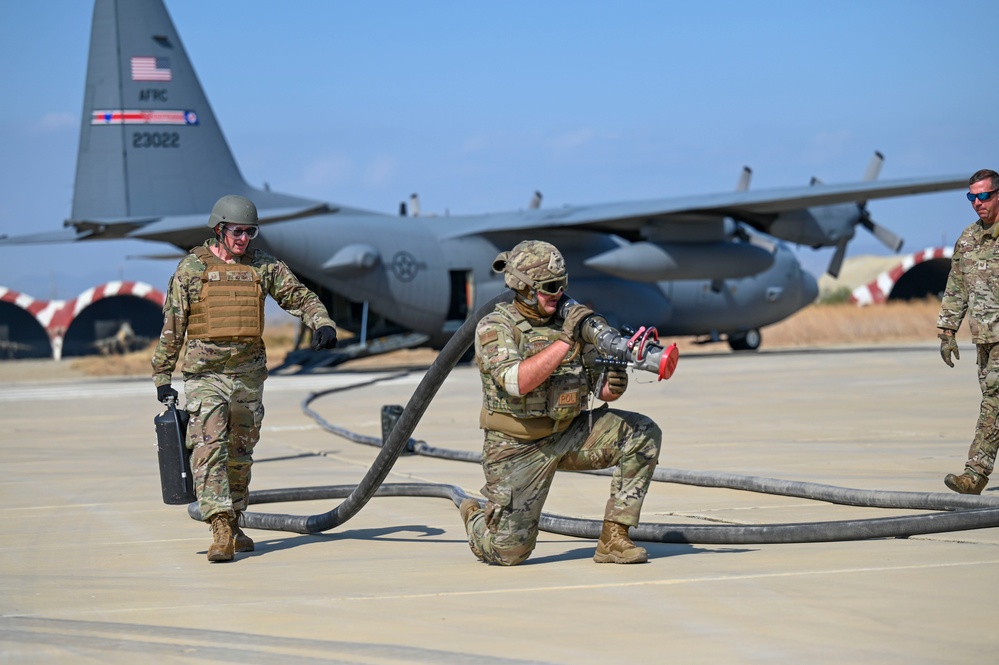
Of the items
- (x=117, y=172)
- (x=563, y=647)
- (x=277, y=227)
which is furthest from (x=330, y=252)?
(x=563, y=647)

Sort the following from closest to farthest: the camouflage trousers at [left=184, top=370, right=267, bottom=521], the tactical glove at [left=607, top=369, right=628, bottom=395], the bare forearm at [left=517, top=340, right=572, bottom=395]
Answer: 1. the bare forearm at [left=517, top=340, right=572, bottom=395]
2. the tactical glove at [left=607, top=369, right=628, bottom=395]
3. the camouflage trousers at [left=184, top=370, right=267, bottom=521]

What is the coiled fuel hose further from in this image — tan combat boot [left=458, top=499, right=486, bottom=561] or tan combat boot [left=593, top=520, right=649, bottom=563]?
tan combat boot [left=458, top=499, right=486, bottom=561]

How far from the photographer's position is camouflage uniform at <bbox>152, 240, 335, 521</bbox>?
22.0 feet

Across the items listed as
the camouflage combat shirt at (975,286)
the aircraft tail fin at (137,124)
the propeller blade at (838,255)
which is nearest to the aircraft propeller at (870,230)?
the propeller blade at (838,255)

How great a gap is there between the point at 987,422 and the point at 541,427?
3.56m

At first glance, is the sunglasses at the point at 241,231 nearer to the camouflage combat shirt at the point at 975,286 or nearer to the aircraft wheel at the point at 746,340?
the camouflage combat shirt at the point at 975,286

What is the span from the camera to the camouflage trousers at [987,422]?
7.78 meters

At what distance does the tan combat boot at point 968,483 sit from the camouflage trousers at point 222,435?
443cm

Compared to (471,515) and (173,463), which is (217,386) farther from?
(471,515)

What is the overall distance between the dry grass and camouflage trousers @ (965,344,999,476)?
1184 inches

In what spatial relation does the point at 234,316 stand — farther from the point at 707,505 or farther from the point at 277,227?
the point at 277,227

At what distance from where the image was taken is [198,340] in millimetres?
6852

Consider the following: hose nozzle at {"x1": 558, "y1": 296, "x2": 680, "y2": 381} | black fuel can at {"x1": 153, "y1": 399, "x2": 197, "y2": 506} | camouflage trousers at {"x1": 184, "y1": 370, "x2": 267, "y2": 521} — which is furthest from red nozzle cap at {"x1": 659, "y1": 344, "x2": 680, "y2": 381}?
black fuel can at {"x1": 153, "y1": 399, "x2": 197, "y2": 506}

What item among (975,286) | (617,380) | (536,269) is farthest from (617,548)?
(975,286)
